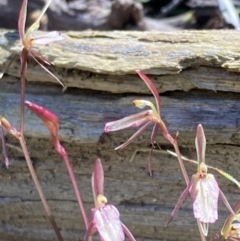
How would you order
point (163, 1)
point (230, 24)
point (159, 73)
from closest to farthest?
point (159, 73) → point (230, 24) → point (163, 1)

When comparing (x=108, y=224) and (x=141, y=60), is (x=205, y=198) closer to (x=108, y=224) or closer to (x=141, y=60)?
(x=108, y=224)

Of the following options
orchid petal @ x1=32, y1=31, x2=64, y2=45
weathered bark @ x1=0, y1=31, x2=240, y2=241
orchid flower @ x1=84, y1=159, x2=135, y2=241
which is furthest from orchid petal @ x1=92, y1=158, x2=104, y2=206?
weathered bark @ x1=0, y1=31, x2=240, y2=241

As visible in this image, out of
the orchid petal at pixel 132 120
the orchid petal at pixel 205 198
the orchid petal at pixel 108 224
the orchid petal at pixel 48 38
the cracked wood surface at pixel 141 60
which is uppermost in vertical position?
the cracked wood surface at pixel 141 60

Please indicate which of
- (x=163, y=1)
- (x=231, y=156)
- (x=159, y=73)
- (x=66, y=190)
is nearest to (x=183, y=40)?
(x=159, y=73)

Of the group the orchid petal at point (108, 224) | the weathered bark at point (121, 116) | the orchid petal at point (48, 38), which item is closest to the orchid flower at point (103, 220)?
the orchid petal at point (108, 224)

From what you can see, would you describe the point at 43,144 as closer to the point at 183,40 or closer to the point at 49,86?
the point at 49,86

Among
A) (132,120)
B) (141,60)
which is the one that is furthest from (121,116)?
(132,120)

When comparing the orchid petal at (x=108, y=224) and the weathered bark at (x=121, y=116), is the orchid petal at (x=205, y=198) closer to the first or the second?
the orchid petal at (x=108, y=224)
